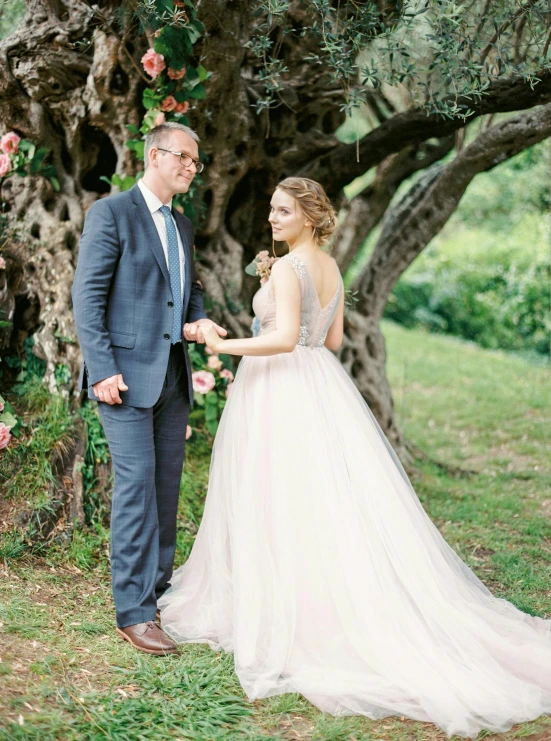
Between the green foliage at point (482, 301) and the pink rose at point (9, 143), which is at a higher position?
the pink rose at point (9, 143)

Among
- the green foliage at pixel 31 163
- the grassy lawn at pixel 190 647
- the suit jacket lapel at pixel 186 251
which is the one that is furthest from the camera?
the green foliage at pixel 31 163

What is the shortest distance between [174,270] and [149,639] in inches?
66.4

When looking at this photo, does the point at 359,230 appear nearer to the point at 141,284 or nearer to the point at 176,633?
the point at 141,284

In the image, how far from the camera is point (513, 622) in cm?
344

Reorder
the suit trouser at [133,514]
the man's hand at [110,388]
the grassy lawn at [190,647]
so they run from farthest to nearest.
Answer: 1. the suit trouser at [133,514]
2. the man's hand at [110,388]
3. the grassy lawn at [190,647]

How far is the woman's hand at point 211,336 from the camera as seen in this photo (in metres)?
3.57

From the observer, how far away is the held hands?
3619 millimetres

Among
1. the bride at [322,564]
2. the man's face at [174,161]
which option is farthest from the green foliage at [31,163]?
the bride at [322,564]

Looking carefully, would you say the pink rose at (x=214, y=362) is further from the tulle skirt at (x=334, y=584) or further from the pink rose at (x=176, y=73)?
the pink rose at (x=176, y=73)

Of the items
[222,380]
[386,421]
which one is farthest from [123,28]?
[386,421]

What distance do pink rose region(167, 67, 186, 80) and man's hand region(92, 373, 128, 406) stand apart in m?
1.98

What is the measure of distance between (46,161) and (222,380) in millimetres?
1827

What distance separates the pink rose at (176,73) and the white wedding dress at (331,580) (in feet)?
5.11

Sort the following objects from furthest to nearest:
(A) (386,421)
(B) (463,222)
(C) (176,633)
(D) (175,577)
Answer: (B) (463,222), (A) (386,421), (D) (175,577), (C) (176,633)
